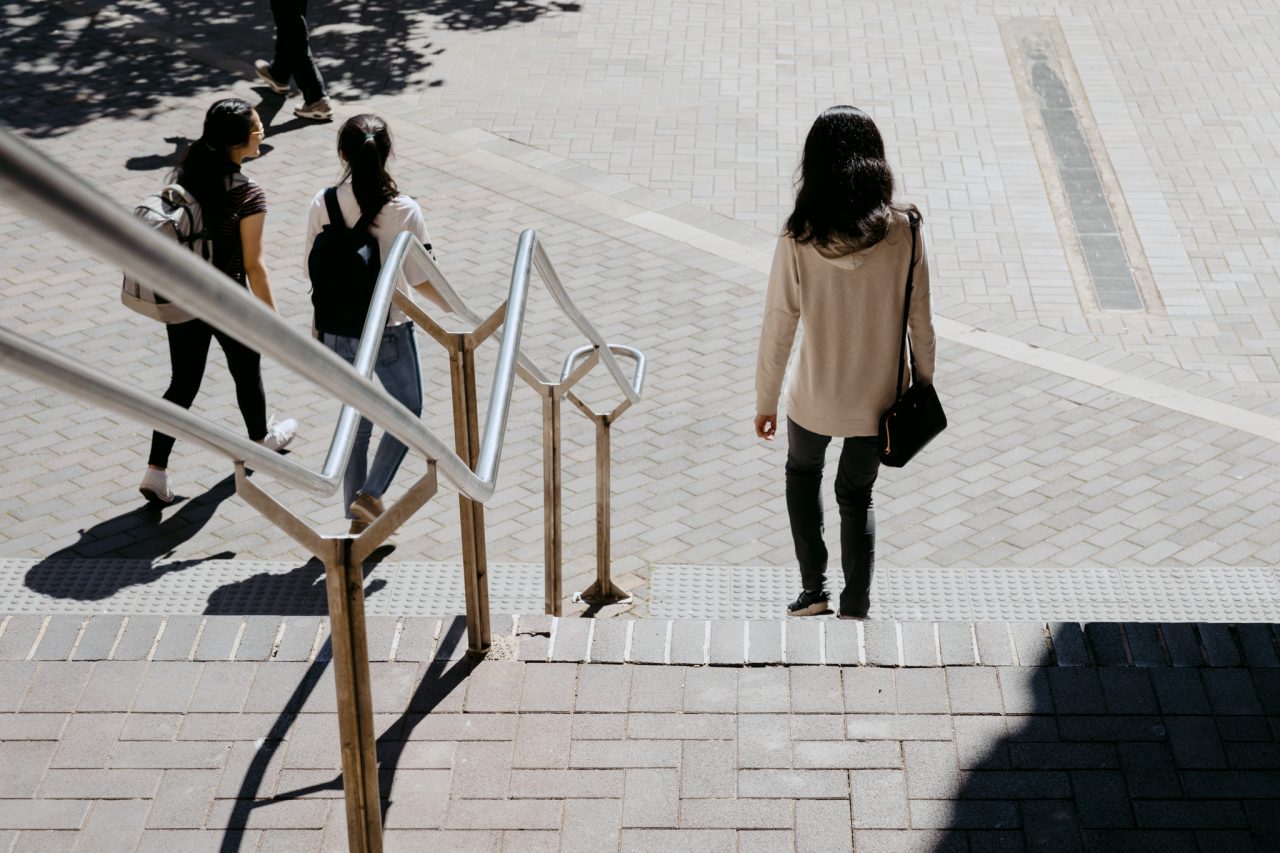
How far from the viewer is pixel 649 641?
13.2 feet

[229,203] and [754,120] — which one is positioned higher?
[229,203]

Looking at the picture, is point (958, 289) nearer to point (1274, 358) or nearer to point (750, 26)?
point (1274, 358)

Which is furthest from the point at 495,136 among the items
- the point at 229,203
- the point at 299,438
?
the point at 229,203

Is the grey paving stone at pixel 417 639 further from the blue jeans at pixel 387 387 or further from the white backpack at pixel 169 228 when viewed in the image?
the white backpack at pixel 169 228

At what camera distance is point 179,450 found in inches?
261

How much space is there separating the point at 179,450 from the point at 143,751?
10.5 feet

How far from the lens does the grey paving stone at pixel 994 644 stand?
12.7 feet

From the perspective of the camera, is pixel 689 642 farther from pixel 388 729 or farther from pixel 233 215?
pixel 233 215

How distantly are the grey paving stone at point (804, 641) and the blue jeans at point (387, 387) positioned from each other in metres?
1.90

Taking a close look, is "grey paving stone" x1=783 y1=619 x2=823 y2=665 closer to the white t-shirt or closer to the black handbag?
the black handbag

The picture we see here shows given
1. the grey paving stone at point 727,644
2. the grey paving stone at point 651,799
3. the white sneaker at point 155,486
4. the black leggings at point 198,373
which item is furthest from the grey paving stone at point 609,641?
the white sneaker at point 155,486

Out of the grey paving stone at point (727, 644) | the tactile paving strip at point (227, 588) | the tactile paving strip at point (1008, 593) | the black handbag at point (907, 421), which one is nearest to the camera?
the grey paving stone at point (727, 644)

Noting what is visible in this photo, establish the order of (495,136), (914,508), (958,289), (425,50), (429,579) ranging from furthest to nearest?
1. (425,50)
2. (495,136)
3. (958,289)
4. (914,508)
5. (429,579)

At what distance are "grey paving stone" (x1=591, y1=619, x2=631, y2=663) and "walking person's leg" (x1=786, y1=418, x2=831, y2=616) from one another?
0.99 metres
